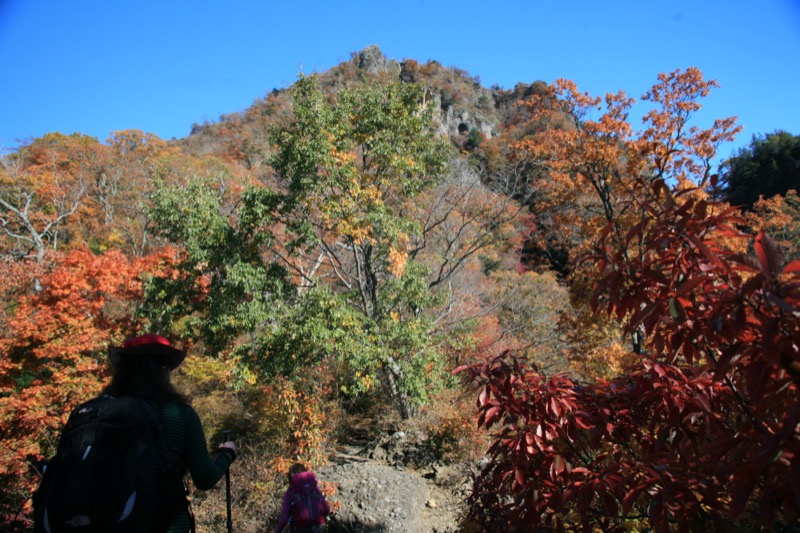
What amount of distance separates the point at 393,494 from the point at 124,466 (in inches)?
250

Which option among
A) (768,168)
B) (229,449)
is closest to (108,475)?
(229,449)

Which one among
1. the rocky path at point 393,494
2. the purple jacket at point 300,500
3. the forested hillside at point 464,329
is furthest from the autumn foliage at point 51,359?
the purple jacket at point 300,500

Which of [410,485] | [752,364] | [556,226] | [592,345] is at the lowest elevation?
[410,485]

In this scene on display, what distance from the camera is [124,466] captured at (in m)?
1.43

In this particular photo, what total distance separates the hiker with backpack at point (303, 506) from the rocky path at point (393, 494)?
2.17 metres

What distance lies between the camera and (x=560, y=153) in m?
10.8

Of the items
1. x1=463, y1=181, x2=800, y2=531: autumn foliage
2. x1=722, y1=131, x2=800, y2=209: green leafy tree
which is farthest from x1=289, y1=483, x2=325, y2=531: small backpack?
x1=722, y1=131, x2=800, y2=209: green leafy tree

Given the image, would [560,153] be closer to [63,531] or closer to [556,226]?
[556,226]

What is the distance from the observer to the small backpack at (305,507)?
4.06m

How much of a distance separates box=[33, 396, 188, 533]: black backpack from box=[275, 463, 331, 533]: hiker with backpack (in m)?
2.80

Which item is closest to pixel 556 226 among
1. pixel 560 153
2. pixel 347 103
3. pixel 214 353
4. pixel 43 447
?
pixel 560 153

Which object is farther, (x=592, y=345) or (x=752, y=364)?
(x=592, y=345)

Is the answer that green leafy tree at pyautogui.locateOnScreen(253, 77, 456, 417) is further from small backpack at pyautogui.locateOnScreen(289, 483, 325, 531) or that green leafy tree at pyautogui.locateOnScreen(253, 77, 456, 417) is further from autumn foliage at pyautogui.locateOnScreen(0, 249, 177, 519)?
autumn foliage at pyautogui.locateOnScreen(0, 249, 177, 519)

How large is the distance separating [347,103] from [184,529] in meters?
7.52
